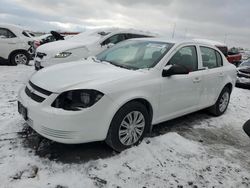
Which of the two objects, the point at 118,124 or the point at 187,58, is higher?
the point at 187,58

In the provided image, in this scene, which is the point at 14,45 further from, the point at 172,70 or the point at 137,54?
the point at 172,70

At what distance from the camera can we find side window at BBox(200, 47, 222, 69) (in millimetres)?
5279

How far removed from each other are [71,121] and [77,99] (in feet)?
1.00

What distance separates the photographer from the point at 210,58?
18.1 feet

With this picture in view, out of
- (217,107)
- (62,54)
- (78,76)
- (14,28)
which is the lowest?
(217,107)

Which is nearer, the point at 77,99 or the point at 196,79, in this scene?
the point at 77,99

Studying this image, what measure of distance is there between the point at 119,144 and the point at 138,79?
92 cm

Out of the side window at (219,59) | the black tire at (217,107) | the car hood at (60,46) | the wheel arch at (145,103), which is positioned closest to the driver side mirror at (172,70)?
the wheel arch at (145,103)

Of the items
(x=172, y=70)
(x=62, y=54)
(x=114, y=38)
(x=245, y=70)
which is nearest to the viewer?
(x=172, y=70)

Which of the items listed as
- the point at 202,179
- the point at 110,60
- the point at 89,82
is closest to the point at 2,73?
the point at 110,60

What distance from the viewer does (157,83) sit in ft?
13.2

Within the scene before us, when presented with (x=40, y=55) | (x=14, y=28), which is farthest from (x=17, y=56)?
(x=40, y=55)

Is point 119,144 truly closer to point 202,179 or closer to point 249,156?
point 202,179

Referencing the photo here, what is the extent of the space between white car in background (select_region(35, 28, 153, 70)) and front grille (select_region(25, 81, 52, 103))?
3772 millimetres
